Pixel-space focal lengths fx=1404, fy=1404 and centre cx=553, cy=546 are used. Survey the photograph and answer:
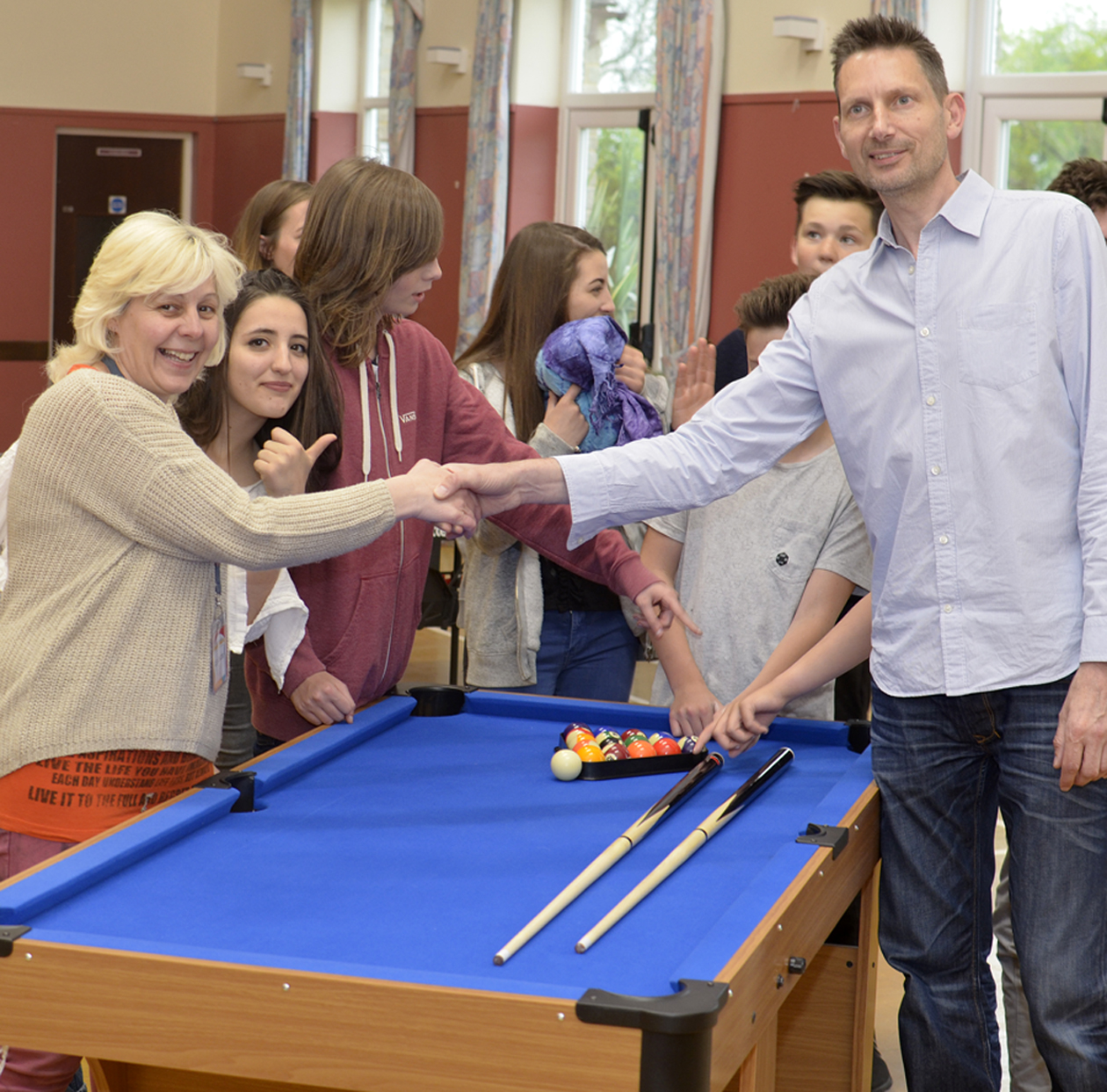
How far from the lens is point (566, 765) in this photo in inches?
91.6

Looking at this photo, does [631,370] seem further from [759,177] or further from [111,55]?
[111,55]

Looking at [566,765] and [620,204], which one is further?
[620,204]

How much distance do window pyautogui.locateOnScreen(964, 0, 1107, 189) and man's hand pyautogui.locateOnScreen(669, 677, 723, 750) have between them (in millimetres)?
4896

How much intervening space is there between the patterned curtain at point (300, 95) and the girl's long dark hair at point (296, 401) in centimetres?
780

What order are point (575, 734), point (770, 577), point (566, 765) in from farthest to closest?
1. point (770, 577)
2. point (575, 734)
3. point (566, 765)

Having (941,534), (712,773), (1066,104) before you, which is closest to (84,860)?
(712,773)

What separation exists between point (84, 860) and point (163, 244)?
3.05 ft

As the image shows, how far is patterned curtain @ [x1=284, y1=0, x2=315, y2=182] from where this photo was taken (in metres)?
10.0

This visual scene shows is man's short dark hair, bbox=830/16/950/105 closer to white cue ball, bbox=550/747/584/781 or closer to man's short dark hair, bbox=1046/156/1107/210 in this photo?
man's short dark hair, bbox=1046/156/1107/210

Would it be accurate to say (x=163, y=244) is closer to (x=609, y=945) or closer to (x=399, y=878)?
(x=399, y=878)

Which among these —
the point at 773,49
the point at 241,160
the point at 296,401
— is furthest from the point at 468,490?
the point at 241,160

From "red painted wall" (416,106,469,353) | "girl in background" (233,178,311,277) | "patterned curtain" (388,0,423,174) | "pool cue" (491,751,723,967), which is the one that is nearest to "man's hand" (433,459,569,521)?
"pool cue" (491,751,723,967)

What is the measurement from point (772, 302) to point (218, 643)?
1.36 meters

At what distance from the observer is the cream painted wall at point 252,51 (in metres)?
10.7
